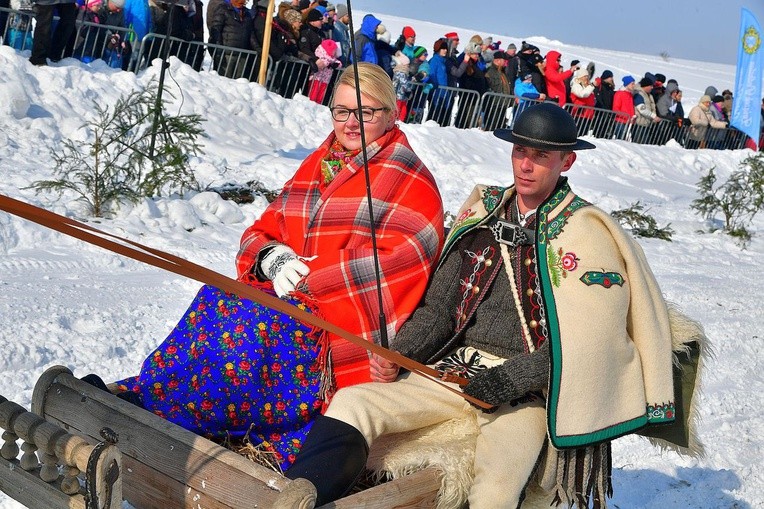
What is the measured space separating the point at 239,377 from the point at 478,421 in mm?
877

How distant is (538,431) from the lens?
344cm

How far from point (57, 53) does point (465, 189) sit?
4.83 m

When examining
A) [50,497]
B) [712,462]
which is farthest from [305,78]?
[50,497]

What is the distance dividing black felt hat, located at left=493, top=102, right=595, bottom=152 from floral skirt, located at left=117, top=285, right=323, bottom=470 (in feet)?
3.31

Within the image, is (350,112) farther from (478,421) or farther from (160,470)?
(160,470)

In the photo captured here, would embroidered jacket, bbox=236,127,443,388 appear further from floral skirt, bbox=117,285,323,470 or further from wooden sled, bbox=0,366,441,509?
wooden sled, bbox=0,366,441,509

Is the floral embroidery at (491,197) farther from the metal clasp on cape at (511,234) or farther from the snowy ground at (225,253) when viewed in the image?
the snowy ground at (225,253)

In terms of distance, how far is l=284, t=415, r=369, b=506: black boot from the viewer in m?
3.00

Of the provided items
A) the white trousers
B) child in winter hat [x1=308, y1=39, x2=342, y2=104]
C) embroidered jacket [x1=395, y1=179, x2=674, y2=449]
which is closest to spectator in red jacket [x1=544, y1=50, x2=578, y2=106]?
child in winter hat [x1=308, y1=39, x2=342, y2=104]

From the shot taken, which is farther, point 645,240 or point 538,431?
point 645,240

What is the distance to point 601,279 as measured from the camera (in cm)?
334

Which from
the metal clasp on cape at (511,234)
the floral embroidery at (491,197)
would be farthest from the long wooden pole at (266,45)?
the metal clasp on cape at (511,234)

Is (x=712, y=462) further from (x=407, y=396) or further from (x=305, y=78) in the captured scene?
(x=305, y=78)

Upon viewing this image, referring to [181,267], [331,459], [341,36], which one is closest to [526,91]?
[341,36]
